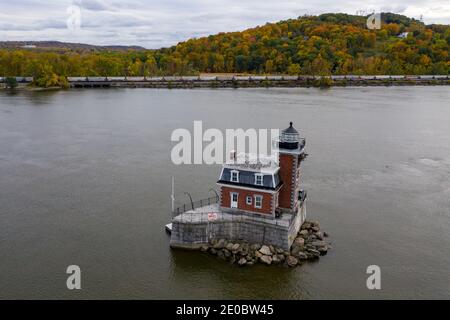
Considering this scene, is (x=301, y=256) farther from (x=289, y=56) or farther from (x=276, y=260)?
(x=289, y=56)

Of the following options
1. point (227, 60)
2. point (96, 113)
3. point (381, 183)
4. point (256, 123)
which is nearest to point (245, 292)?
point (381, 183)

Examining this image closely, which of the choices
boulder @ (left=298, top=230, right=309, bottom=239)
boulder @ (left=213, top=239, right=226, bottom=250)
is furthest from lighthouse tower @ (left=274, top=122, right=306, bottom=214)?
boulder @ (left=213, top=239, right=226, bottom=250)

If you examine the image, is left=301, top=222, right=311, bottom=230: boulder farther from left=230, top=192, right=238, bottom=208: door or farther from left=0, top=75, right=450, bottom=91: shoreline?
left=0, top=75, right=450, bottom=91: shoreline

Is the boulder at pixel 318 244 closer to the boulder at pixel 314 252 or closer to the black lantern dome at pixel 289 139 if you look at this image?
the boulder at pixel 314 252

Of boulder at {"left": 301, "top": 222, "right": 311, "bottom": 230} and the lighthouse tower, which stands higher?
the lighthouse tower

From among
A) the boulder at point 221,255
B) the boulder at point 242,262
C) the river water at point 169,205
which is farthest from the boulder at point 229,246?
the river water at point 169,205
